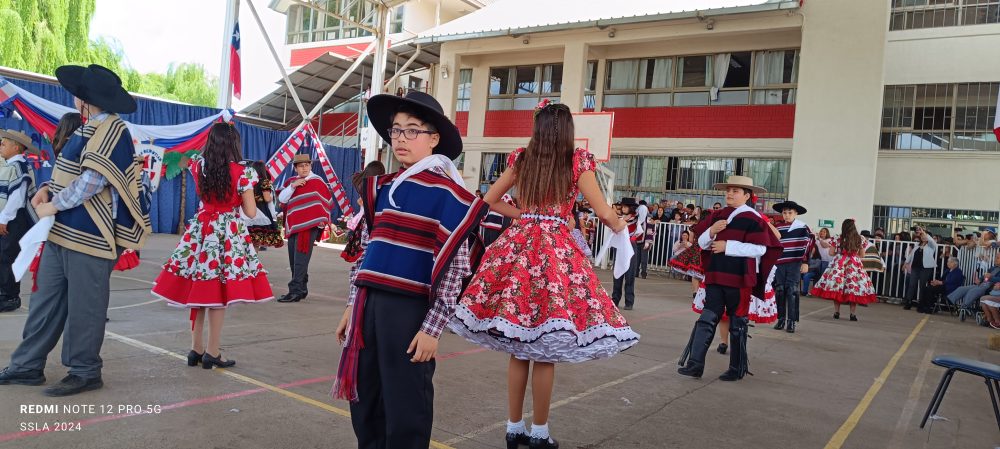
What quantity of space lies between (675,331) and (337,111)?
23.9 m

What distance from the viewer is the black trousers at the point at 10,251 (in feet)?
23.2

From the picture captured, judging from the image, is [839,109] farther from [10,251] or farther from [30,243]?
[30,243]

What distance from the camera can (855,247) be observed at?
41.0ft

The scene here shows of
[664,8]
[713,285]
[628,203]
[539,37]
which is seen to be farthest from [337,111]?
[713,285]

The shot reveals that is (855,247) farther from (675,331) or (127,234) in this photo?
(127,234)

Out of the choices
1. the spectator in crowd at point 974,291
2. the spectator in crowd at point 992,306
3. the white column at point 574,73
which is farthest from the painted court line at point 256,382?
the white column at point 574,73

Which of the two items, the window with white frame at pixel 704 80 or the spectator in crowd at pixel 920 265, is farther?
the window with white frame at pixel 704 80

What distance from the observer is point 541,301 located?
147 inches

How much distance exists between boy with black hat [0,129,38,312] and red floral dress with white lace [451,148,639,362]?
5480 mm

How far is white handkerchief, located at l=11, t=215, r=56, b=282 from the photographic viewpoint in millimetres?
4102

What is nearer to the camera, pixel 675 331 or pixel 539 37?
pixel 675 331

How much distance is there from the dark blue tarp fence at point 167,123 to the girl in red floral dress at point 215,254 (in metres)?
11.1

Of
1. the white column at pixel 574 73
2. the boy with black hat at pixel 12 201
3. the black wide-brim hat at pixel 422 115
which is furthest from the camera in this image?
the white column at pixel 574 73

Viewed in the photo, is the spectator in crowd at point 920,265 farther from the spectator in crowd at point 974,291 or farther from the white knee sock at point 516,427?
the white knee sock at point 516,427
